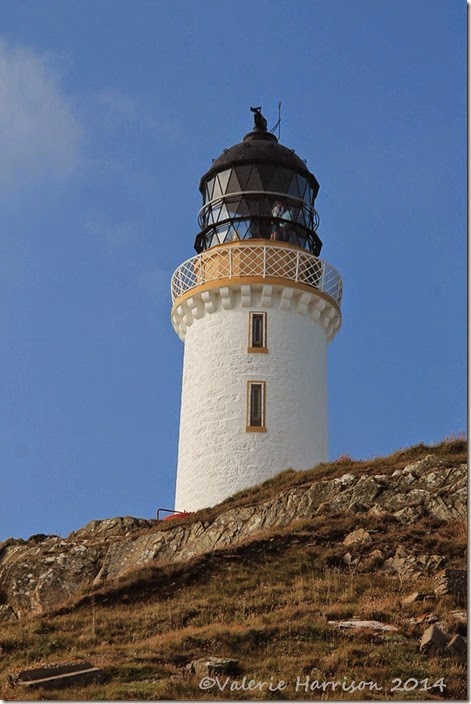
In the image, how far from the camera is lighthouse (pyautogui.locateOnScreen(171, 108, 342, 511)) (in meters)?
29.8

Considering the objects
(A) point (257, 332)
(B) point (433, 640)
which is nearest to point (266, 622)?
(B) point (433, 640)

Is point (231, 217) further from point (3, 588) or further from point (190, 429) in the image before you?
point (3, 588)

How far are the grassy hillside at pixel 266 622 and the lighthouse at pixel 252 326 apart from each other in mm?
5621

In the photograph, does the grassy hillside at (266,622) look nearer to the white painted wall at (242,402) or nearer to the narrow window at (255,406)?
the white painted wall at (242,402)

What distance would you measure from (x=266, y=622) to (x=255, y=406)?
1329 cm

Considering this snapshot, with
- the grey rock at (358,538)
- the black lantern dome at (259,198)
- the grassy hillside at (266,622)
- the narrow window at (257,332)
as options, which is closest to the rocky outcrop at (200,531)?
the grey rock at (358,538)

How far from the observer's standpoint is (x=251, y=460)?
96.3 ft

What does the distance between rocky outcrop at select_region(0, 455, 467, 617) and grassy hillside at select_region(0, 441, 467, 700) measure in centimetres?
62

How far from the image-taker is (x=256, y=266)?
31844 millimetres

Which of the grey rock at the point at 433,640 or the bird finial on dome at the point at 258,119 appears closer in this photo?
the grey rock at the point at 433,640

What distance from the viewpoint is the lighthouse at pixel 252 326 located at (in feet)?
97.7

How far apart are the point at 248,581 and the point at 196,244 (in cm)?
1677

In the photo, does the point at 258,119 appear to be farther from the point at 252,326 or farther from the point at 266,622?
the point at 266,622

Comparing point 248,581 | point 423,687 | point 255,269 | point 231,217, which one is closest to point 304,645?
point 423,687
